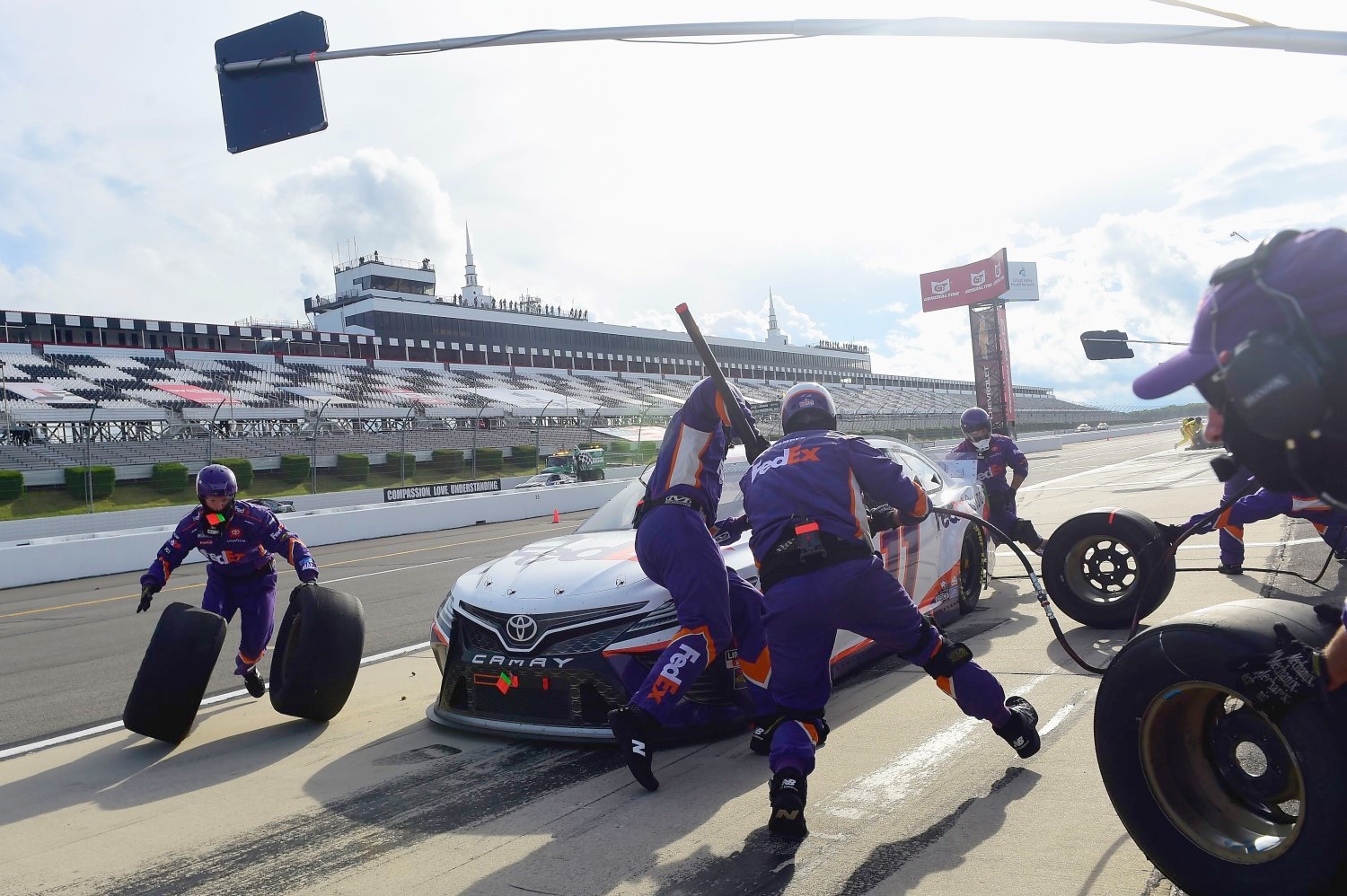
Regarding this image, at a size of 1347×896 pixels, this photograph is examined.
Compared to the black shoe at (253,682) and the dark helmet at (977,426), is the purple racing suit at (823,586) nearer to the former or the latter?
the black shoe at (253,682)

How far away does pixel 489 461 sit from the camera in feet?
123

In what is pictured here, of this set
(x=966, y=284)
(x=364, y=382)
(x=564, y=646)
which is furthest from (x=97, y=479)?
(x=966, y=284)

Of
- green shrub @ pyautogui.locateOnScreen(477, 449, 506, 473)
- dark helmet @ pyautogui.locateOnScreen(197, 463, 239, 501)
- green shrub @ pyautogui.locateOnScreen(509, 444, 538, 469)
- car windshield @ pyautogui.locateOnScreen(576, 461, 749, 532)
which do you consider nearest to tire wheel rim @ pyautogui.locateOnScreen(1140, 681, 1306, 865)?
car windshield @ pyautogui.locateOnScreen(576, 461, 749, 532)

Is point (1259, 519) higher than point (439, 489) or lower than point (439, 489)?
higher

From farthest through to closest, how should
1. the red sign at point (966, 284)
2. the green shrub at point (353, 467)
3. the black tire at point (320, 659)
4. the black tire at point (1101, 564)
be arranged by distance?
the red sign at point (966, 284) → the green shrub at point (353, 467) → the black tire at point (1101, 564) → the black tire at point (320, 659)

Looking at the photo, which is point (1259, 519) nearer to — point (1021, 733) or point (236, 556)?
point (1021, 733)

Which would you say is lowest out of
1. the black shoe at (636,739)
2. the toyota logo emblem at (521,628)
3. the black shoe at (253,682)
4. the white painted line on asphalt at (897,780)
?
the white painted line on asphalt at (897,780)

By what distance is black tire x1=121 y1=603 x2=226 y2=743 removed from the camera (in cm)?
509

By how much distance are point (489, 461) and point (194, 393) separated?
12.5m

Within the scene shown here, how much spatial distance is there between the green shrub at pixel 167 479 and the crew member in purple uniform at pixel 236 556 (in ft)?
80.5

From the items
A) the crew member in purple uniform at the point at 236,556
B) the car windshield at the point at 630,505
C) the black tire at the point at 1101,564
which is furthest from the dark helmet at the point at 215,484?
the black tire at the point at 1101,564

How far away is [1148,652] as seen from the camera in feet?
8.83

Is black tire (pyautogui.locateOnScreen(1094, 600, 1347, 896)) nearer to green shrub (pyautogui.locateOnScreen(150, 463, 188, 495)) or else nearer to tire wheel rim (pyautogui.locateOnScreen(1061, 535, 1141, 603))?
tire wheel rim (pyautogui.locateOnScreen(1061, 535, 1141, 603))

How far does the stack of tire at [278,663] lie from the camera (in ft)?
16.8
